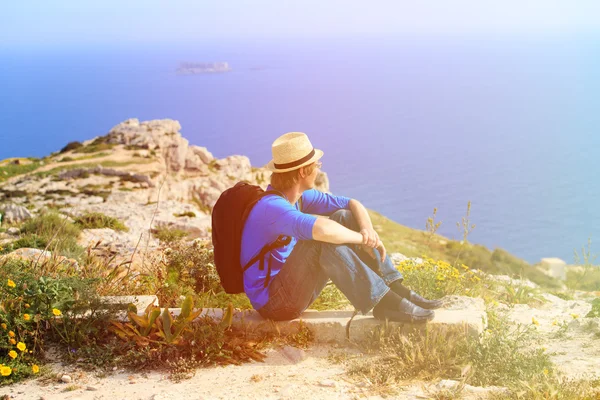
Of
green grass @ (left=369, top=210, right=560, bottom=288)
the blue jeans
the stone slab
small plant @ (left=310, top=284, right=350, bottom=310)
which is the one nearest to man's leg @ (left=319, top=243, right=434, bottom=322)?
the blue jeans

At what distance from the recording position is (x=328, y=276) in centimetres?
491

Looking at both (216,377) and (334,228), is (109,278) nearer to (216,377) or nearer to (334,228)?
(216,377)

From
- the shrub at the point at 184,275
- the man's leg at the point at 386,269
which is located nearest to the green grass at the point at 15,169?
the shrub at the point at 184,275

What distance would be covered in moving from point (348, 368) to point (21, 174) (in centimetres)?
3653

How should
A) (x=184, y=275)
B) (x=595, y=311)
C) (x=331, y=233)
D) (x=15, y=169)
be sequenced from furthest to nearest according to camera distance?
(x=15, y=169), (x=184, y=275), (x=595, y=311), (x=331, y=233)

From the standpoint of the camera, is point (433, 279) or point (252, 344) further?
point (433, 279)

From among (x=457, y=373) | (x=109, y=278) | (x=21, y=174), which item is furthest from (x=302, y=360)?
(x=21, y=174)

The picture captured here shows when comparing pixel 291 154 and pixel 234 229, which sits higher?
pixel 291 154

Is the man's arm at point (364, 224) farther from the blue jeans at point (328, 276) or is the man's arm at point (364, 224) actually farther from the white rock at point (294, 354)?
the white rock at point (294, 354)

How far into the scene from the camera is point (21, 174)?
36.3 metres

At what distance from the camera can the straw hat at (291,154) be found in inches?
194

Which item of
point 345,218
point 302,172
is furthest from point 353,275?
point 302,172

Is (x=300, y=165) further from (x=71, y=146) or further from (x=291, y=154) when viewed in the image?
(x=71, y=146)

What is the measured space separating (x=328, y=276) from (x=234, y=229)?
0.92m
